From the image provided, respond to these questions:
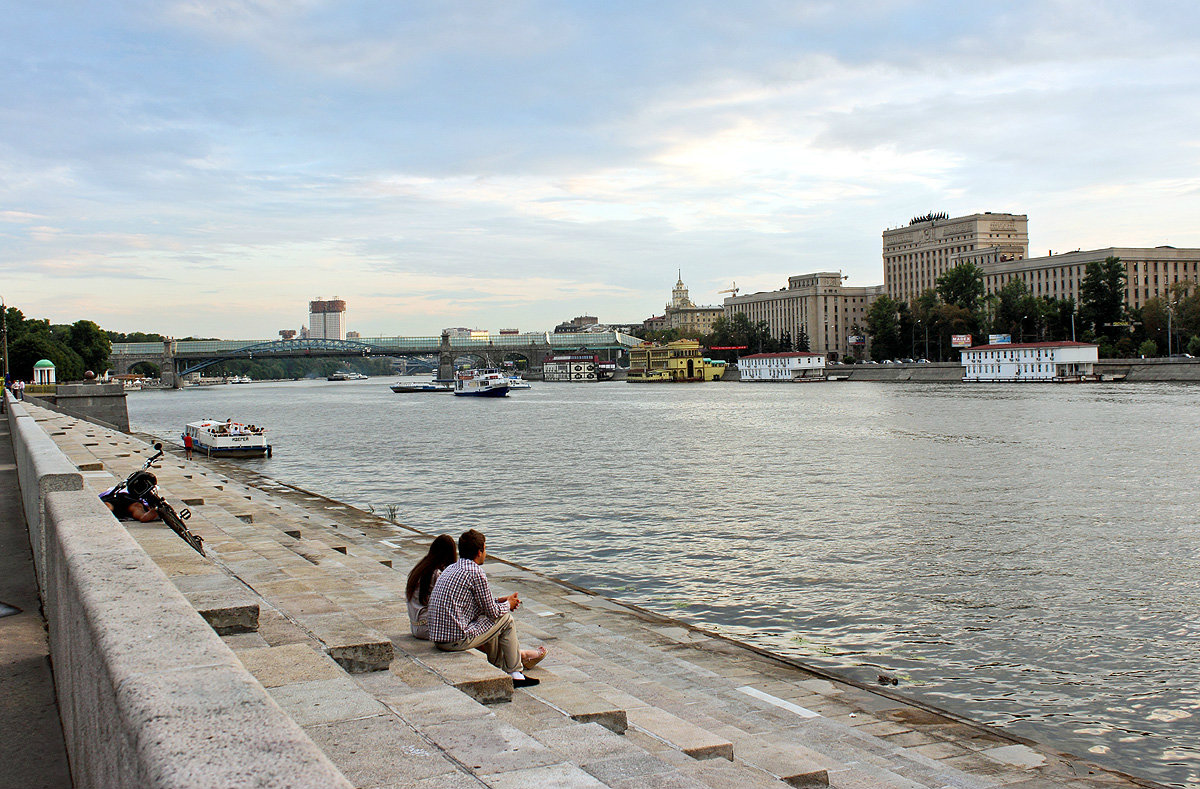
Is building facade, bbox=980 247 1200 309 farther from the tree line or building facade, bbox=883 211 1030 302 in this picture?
building facade, bbox=883 211 1030 302

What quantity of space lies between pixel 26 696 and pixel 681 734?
4.42m

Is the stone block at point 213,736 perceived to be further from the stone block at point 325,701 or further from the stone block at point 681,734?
the stone block at point 681,734

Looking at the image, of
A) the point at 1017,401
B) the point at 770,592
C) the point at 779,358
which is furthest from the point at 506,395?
the point at 770,592

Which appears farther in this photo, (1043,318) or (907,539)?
(1043,318)

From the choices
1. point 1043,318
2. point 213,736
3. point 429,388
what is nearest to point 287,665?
point 213,736

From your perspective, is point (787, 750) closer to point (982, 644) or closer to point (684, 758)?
point (684, 758)

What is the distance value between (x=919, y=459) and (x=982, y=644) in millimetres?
23851

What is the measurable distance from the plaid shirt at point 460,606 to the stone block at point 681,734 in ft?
4.71

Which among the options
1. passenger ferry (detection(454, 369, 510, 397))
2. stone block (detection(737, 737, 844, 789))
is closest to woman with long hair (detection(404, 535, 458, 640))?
stone block (detection(737, 737, 844, 789))

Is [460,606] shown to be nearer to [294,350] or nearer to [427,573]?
[427,573]

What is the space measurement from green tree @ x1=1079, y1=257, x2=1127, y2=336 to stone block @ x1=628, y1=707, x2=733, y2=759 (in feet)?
376

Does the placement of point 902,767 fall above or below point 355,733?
below

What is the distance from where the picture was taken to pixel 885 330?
139375mm

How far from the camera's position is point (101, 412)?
166 ft
